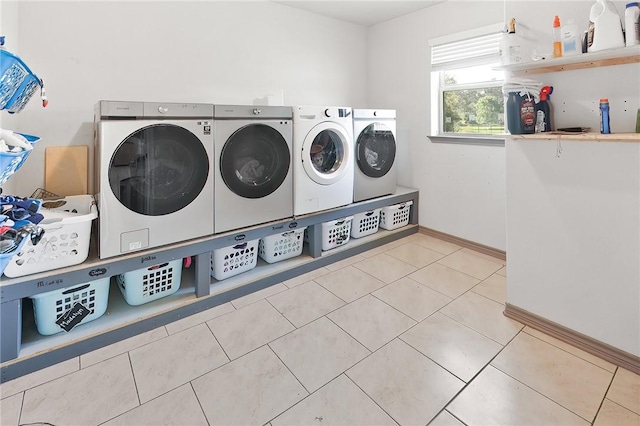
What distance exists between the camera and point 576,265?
1899 mm

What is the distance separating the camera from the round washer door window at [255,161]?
7.82ft

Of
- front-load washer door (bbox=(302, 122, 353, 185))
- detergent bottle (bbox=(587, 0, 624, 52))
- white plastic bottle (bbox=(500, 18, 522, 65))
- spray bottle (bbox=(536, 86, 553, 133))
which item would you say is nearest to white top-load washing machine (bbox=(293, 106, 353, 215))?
front-load washer door (bbox=(302, 122, 353, 185))

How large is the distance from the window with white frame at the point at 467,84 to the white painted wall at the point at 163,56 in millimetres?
1250

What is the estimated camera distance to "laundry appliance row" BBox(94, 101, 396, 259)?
6.43ft

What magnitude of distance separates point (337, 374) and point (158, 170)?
5.44ft

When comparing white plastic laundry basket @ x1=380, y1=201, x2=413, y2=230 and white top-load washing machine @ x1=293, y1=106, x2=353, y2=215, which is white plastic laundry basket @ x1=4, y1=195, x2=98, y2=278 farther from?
white plastic laundry basket @ x1=380, y1=201, x2=413, y2=230

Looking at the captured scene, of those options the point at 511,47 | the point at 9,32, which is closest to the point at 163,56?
the point at 9,32

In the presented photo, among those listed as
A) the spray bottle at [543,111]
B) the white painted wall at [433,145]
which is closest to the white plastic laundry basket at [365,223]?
the white painted wall at [433,145]

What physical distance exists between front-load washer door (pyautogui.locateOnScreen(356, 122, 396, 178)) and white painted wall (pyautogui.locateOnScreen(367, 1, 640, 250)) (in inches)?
19.1

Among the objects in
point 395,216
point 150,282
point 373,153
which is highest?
point 373,153

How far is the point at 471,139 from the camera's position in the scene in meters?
3.30

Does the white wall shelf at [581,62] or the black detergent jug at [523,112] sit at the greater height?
the white wall shelf at [581,62]

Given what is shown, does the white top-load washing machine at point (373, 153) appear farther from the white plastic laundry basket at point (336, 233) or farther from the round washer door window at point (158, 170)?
the round washer door window at point (158, 170)

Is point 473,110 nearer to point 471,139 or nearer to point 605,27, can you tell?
point 471,139
